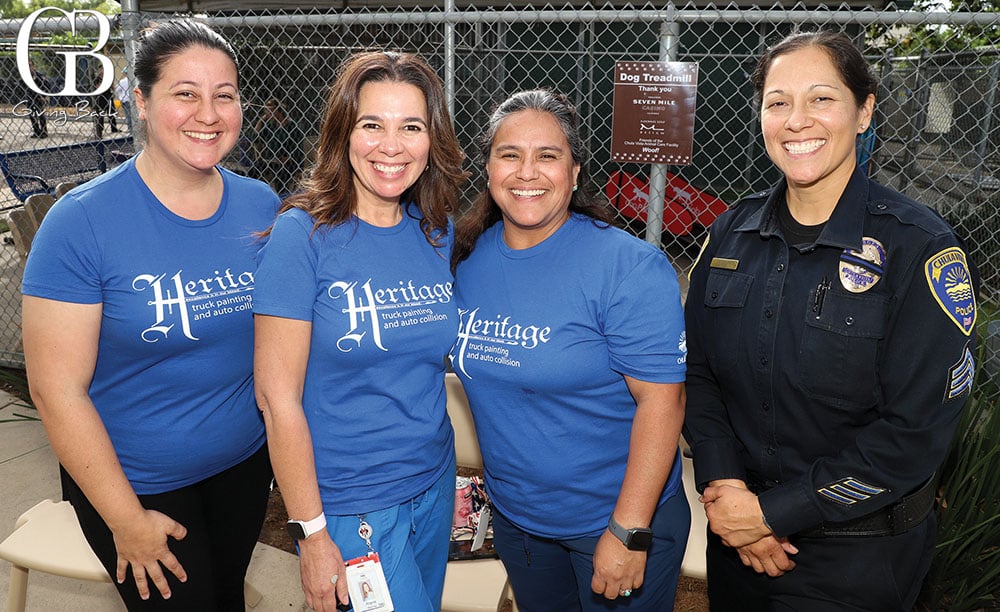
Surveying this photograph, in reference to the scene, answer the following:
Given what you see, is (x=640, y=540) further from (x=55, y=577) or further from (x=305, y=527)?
(x=55, y=577)

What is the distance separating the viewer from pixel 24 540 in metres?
2.71

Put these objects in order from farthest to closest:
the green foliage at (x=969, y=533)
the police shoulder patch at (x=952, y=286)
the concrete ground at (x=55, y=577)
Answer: the concrete ground at (x=55, y=577) < the green foliage at (x=969, y=533) < the police shoulder patch at (x=952, y=286)

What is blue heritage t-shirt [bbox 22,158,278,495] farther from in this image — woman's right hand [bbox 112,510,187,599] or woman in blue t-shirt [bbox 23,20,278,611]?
woman's right hand [bbox 112,510,187,599]

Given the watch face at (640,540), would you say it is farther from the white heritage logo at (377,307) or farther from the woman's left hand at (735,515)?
the white heritage logo at (377,307)

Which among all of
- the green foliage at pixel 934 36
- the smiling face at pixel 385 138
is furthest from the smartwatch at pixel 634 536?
the green foliage at pixel 934 36

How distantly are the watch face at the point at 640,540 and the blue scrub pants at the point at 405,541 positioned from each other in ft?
1.73

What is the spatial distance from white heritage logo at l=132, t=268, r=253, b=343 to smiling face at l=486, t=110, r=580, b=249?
744mm

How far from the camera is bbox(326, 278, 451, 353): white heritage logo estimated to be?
1.83 m

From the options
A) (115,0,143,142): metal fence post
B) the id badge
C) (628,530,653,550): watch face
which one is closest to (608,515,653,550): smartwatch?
(628,530,653,550): watch face

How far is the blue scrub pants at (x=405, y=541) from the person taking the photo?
1.93m

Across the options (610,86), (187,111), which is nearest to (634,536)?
(187,111)

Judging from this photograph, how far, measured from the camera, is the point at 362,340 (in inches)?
72.2

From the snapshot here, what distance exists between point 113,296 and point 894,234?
72.6 inches

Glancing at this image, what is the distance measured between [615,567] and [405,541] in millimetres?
548
